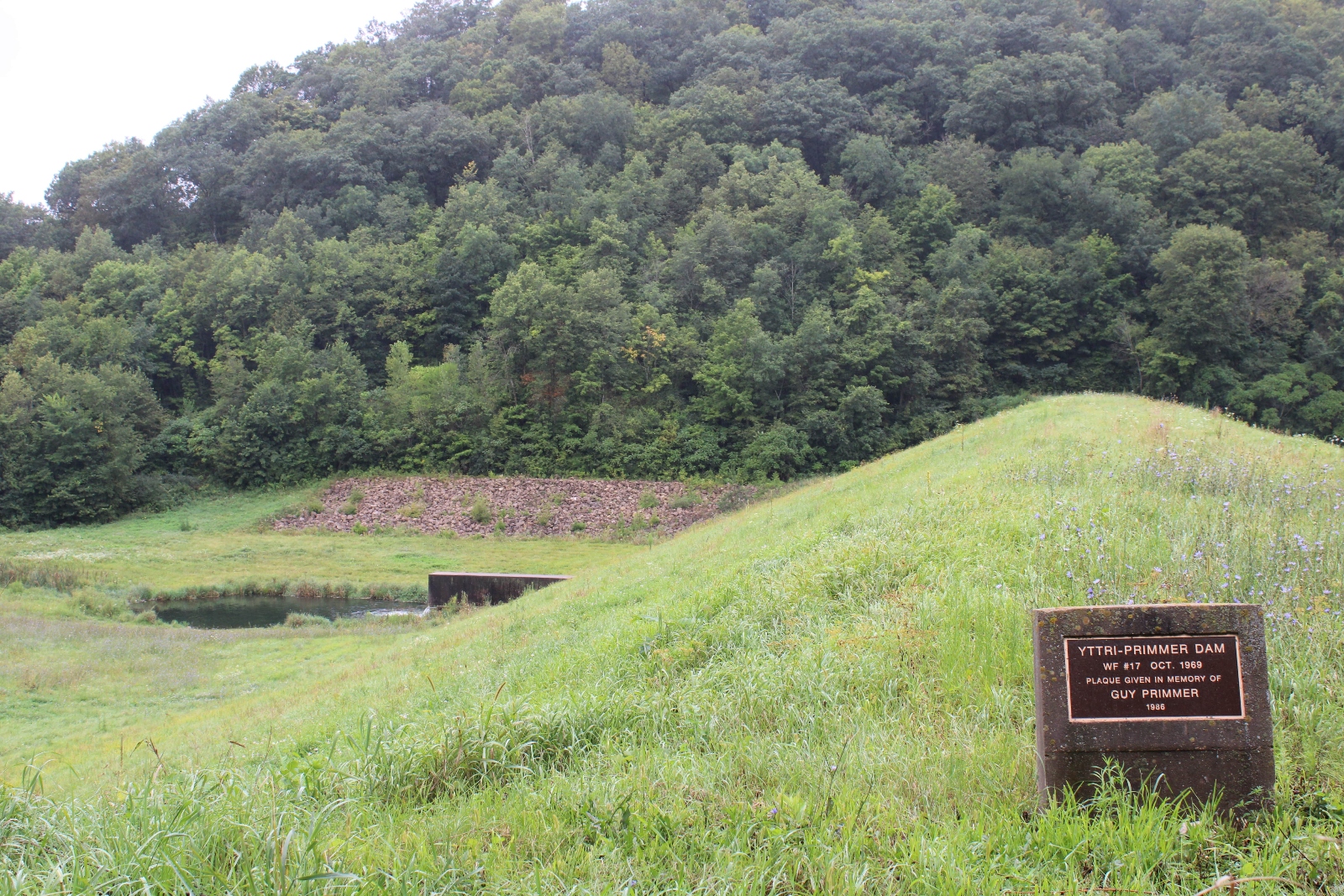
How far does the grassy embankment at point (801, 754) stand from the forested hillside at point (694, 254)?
35.5 m

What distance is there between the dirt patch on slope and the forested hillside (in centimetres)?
395

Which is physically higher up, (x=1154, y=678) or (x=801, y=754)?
(x=1154, y=678)

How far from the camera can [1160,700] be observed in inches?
132

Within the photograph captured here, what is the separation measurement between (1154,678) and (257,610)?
89.1 ft

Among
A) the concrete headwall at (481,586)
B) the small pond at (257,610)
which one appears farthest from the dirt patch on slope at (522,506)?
the concrete headwall at (481,586)

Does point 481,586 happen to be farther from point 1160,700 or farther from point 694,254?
point 694,254

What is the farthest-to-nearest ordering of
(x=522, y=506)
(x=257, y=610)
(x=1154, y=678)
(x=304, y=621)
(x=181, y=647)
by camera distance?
(x=522, y=506)
(x=257, y=610)
(x=304, y=621)
(x=181, y=647)
(x=1154, y=678)

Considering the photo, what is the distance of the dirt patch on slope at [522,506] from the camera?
1447 inches

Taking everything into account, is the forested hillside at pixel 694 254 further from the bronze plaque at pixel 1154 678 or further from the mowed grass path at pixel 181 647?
the bronze plaque at pixel 1154 678

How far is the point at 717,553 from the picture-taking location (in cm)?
1302

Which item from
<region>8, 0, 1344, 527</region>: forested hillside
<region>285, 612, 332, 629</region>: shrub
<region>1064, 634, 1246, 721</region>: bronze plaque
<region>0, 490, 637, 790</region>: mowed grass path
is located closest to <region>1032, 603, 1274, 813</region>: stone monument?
<region>1064, 634, 1246, 721</region>: bronze plaque

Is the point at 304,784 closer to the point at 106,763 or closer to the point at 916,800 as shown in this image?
the point at 916,800

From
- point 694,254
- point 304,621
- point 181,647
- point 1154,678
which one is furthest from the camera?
point 694,254

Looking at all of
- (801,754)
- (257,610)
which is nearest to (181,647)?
(257,610)
